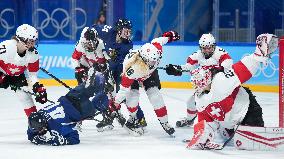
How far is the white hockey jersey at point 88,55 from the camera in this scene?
7.20 m

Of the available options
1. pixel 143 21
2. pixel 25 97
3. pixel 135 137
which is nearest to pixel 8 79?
pixel 25 97

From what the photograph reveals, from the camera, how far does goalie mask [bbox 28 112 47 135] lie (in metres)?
5.83

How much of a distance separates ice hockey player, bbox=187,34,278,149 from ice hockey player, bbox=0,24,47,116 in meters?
1.58

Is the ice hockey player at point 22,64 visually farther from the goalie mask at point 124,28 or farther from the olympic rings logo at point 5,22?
the olympic rings logo at point 5,22

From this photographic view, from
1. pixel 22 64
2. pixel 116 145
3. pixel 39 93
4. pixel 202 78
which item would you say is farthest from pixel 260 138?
pixel 22 64

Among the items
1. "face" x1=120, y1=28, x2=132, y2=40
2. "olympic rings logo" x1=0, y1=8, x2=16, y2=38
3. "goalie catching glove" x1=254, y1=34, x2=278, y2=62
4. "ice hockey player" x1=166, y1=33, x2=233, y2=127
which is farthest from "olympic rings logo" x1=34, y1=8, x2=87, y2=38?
"goalie catching glove" x1=254, y1=34, x2=278, y2=62

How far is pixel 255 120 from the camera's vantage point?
5652 mm

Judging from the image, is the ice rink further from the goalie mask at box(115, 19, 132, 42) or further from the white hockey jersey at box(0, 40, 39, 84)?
the goalie mask at box(115, 19, 132, 42)

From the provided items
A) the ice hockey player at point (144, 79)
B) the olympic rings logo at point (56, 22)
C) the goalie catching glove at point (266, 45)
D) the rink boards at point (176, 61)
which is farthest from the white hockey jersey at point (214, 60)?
the olympic rings logo at point (56, 22)

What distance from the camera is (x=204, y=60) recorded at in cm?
704

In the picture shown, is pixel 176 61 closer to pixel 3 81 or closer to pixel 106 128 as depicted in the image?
pixel 106 128

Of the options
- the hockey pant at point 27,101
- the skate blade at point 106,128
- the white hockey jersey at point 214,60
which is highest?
the white hockey jersey at point 214,60

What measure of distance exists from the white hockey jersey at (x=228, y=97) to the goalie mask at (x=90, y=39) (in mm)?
1710

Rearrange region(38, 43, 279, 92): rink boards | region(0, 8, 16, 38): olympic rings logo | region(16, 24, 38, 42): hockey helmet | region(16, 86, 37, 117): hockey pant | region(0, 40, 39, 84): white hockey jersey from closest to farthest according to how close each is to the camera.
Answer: region(16, 24, 38, 42): hockey helmet, region(0, 40, 39, 84): white hockey jersey, region(16, 86, 37, 117): hockey pant, region(38, 43, 279, 92): rink boards, region(0, 8, 16, 38): olympic rings logo
